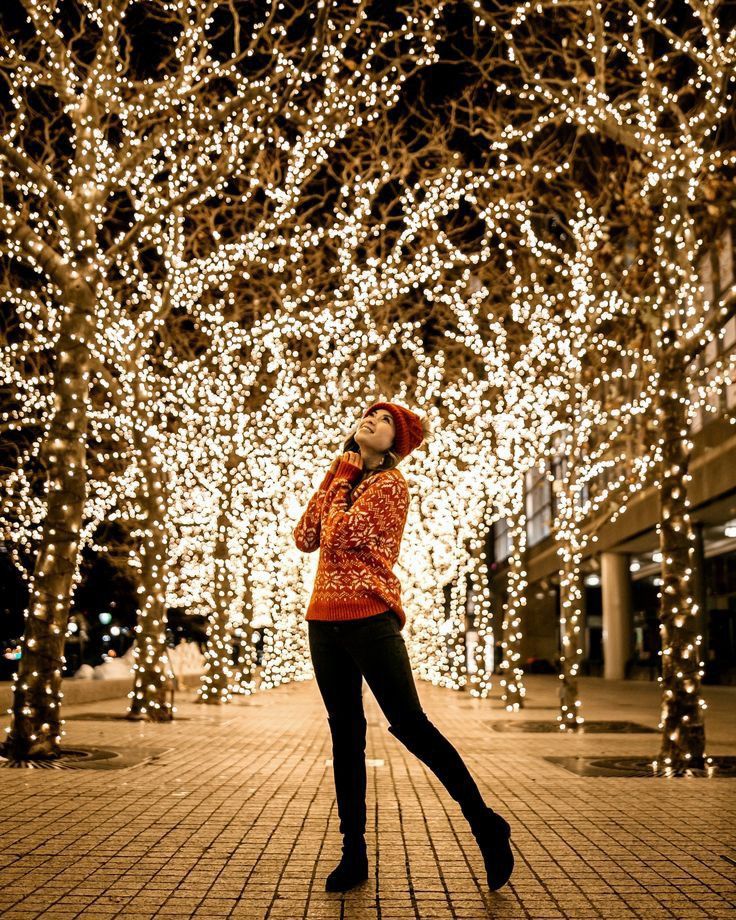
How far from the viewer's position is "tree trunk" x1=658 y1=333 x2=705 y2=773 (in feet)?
31.8

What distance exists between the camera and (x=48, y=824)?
606cm

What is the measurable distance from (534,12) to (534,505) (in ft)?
153

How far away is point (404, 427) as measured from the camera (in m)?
5.14

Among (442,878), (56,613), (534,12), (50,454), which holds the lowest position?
(442,878)

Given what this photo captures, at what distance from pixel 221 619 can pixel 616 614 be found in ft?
76.3

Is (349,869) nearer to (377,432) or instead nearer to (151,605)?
(377,432)

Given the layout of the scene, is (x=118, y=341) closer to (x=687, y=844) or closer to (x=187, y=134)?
(x=187, y=134)

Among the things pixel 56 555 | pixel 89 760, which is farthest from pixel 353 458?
pixel 56 555

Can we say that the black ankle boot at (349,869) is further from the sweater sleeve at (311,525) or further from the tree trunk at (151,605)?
the tree trunk at (151,605)

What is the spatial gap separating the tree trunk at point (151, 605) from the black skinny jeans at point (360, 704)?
1079 centimetres

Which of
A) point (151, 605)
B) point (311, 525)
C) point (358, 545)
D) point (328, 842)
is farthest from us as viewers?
point (151, 605)

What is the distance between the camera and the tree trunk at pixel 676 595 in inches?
382

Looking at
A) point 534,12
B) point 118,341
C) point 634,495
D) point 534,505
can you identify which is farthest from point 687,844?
point 534,505

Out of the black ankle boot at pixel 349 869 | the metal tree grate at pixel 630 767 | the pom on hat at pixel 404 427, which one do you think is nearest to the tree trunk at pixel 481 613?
the metal tree grate at pixel 630 767
